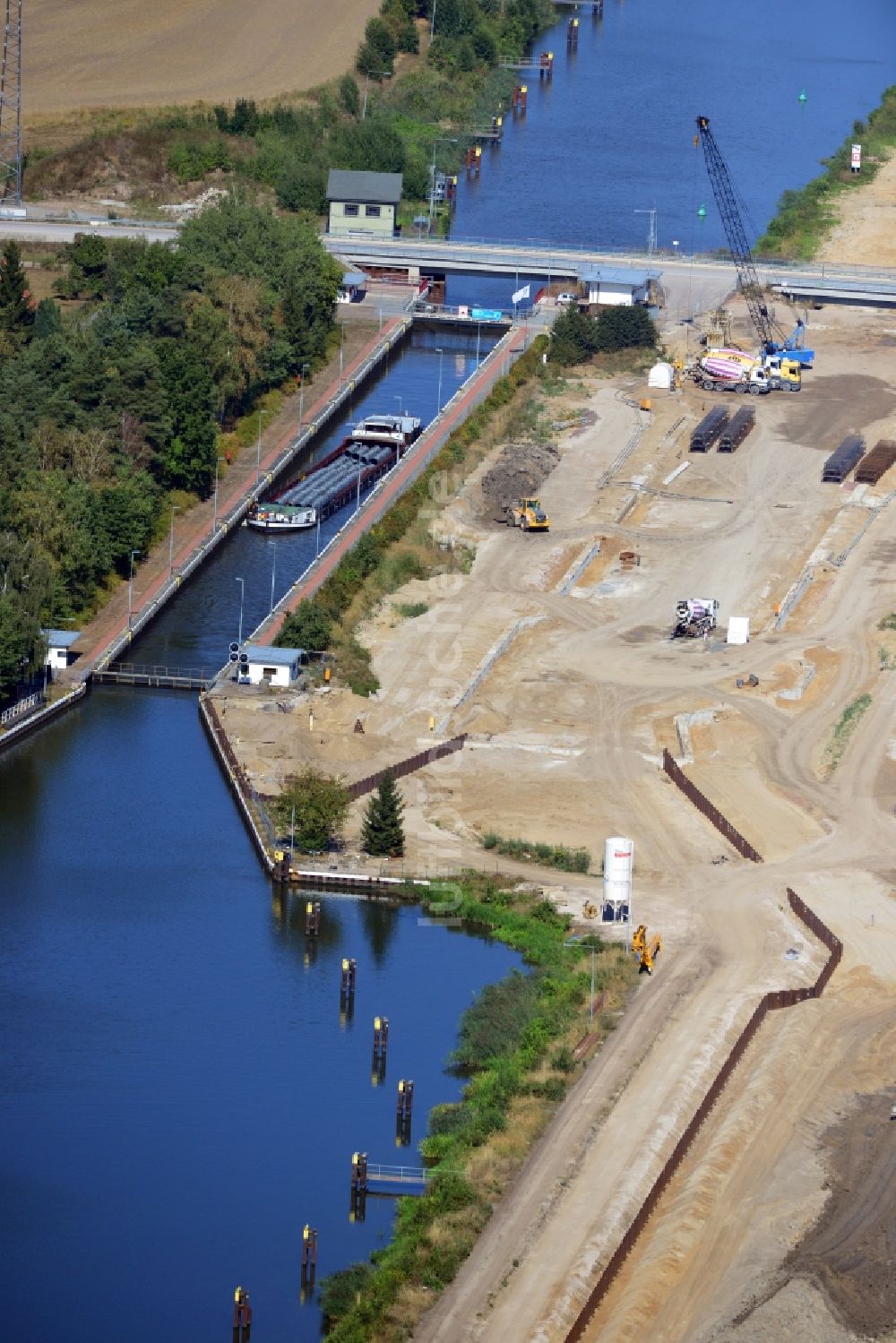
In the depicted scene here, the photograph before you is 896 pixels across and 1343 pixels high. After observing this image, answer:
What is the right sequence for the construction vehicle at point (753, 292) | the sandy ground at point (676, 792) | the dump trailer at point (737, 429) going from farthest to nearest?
the construction vehicle at point (753, 292)
the dump trailer at point (737, 429)
the sandy ground at point (676, 792)

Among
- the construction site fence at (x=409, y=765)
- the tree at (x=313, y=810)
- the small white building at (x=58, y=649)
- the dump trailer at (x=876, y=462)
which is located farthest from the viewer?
the dump trailer at (x=876, y=462)

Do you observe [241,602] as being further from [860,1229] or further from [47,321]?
[860,1229]

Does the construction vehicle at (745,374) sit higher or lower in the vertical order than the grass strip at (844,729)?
lower

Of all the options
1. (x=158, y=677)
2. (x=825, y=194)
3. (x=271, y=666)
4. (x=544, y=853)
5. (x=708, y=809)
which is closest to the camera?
(x=544, y=853)

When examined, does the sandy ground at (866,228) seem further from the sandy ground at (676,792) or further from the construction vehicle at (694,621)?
the construction vehicle at (694,621)

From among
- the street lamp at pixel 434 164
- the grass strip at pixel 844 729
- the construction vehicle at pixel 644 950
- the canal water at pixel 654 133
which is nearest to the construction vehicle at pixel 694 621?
the grass strip at pixel 844 729

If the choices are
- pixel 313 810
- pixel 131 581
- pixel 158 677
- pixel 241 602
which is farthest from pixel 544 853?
pixel 131 581
